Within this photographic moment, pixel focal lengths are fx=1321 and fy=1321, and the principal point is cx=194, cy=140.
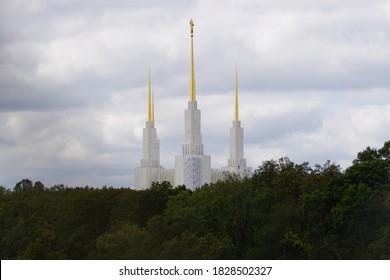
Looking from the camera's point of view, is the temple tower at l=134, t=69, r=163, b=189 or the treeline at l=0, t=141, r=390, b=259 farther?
the temple tower at l=134, t=69, r=163, b=189

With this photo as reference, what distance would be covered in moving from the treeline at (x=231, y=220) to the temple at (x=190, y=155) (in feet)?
167

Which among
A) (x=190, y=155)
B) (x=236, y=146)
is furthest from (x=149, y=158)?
(x=236, y=146)

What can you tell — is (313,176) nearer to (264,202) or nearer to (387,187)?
(264,202)

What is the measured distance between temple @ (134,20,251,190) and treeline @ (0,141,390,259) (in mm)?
50983

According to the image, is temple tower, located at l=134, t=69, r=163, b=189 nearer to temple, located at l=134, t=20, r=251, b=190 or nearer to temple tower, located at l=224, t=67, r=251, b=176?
temple, located at l=134, t=20, r=251, b=190

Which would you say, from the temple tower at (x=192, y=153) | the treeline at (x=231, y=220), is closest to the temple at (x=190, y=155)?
the temple tower at (x=192, y=153)

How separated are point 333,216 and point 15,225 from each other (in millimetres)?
24547

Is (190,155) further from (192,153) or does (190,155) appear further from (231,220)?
(231,220)

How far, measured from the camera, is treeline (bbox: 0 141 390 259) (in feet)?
180

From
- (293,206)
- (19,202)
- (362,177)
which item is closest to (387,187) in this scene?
(362,177)

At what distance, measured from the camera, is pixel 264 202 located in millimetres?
62469

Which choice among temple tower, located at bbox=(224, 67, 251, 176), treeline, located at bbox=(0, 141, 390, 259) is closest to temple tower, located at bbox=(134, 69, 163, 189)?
temple tower, located at bbox=(224, 67, 251, 176)

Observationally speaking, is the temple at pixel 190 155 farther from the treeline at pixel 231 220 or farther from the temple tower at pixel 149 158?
the treeline at pixel 231 220
